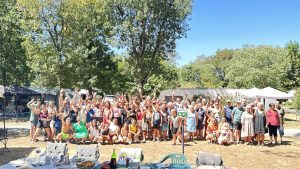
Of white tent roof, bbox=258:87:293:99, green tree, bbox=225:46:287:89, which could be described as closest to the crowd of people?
white tent roof, bbox=258:87:293:99

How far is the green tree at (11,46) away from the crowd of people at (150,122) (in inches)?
623

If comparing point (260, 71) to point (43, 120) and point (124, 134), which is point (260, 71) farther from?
point (43, 120)

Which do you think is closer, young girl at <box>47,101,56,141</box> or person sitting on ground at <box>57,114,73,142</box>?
person sitting on ground at <box>57,114,73,142</box>

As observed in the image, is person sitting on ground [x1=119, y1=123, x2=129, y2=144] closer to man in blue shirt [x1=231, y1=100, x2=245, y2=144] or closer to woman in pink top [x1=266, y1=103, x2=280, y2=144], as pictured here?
man in blue shirt [x1=231, y1=100, x2=245, y2=144]

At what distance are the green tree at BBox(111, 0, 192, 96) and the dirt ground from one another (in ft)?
50.6

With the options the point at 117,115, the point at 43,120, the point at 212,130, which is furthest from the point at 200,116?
the point at 43,120

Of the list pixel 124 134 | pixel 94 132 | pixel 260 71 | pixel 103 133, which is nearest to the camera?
pixel 103 133

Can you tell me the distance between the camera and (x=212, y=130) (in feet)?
53.0

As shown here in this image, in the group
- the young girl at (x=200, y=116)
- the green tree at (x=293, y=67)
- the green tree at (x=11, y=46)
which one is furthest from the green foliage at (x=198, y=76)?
the young girl at (x=200, y=116)

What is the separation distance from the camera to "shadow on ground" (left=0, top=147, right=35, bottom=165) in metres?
12.9

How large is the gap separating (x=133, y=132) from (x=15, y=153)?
15.4 feet

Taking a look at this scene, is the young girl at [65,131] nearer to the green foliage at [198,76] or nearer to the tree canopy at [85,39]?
the tree canopy at [85,39]

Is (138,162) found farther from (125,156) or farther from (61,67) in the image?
(61,67)

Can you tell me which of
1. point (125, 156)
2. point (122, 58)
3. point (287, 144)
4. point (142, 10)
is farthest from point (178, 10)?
point (125, 156)
